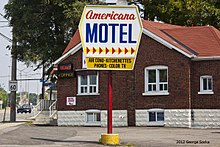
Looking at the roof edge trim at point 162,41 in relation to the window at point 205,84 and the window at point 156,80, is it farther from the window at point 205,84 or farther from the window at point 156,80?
the window at point 205,84

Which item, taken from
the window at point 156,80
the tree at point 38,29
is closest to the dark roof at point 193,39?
the window at point 156,80

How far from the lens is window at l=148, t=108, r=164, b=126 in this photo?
29094 mm

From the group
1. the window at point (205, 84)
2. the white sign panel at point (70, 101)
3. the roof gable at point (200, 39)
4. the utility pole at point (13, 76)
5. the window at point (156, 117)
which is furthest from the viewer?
the utility pole at point (13, 76)

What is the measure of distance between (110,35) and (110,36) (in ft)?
0.12

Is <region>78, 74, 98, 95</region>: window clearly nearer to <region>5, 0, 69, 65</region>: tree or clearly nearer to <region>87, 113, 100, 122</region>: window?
<region>87, 113, 100, 122</region>: window

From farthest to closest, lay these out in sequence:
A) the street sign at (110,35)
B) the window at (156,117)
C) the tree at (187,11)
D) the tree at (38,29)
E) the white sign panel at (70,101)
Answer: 1. the tree at (187,11)
2. the tree at (38,29)
3. the white sign panel at (70,101)
4. the window at (156,117)
5. the street sign at (110,35)

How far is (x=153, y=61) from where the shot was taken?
29.3 metres

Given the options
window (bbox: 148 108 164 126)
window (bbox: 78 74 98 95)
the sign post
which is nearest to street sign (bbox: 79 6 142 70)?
the sign post

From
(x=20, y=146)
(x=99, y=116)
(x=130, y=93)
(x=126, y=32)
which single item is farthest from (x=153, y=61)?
(x=20, y=146)

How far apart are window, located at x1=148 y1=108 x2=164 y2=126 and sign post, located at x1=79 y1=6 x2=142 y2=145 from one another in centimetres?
1139

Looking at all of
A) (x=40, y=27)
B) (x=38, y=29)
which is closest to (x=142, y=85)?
(x=38, y=29)

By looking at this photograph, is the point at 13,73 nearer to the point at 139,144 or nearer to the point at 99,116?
the point at 99,116

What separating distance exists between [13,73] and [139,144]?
21.9 m

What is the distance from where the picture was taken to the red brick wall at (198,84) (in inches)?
1093
